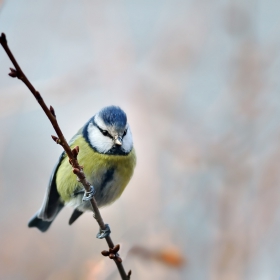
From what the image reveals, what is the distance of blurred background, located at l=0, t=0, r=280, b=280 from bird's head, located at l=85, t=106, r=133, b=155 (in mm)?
194

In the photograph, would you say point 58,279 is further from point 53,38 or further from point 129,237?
point 53,38

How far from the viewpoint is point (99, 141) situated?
1683 mm

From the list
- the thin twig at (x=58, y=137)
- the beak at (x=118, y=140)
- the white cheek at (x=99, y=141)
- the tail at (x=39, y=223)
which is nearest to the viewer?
the thin twig at (x=58, y=137)

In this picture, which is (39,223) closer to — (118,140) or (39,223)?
(39,223)

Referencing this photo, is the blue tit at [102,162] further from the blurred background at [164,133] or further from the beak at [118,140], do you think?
the blurred background at [164,133]

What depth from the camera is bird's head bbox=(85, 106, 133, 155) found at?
157 centimetres

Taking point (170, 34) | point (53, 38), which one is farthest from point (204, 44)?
point (53, 38)

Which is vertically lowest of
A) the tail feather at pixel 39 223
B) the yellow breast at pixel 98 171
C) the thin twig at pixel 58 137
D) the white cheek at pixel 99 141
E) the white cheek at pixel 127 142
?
the thin twig at pixel 58 137

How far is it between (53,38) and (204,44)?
73cm

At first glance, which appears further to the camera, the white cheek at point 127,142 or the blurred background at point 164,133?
the white cheek at point 127,142

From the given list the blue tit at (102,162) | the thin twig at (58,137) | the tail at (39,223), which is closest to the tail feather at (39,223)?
the tail at (39,223)

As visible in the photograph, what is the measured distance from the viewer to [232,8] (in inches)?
72.8

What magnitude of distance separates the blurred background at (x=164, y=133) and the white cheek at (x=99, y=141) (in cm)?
19

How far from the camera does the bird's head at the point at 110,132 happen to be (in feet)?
5.16
